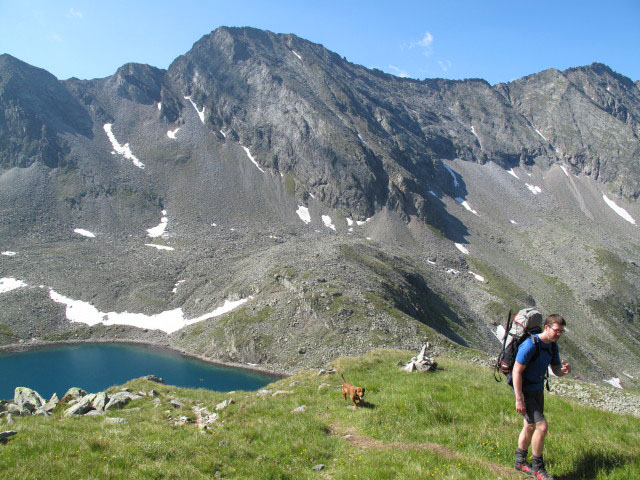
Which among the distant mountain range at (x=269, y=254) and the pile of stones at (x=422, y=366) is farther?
the distant mountain range at (x=269, y=254)

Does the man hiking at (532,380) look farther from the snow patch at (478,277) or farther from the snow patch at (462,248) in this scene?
the snow patch at (462,248)

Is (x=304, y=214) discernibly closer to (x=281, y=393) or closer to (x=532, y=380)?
(x=281, y=393)

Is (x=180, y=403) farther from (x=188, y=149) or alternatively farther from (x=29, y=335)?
(x=188, y=149)

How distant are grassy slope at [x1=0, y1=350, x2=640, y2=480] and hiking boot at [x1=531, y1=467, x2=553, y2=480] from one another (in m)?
0.39

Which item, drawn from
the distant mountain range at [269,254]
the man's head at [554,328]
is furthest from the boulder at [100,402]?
the distant mountain range at [269,254]

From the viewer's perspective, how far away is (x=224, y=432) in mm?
13211

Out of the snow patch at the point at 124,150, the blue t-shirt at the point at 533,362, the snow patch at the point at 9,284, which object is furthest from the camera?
the snow patch at the point at 124,150

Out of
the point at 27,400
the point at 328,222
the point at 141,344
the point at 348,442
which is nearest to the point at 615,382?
the point at 348,442

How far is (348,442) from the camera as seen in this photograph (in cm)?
1164

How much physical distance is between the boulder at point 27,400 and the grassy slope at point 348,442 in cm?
530

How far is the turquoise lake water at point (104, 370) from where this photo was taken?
6134 cm

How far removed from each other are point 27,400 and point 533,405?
24.2m

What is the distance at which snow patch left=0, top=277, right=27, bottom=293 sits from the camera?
315ft

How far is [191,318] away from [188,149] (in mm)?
125978
